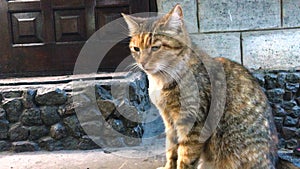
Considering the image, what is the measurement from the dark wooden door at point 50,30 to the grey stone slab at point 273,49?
942 mm

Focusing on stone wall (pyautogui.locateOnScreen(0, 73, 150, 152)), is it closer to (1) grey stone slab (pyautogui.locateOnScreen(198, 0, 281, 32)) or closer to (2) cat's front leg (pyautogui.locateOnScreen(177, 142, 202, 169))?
(1) grey stone slab (pyautogui.locateOnScreen(198, 0, 281, 32))

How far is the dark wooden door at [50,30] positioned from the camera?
3.87 m

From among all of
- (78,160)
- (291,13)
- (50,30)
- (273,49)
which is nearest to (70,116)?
(78,160)

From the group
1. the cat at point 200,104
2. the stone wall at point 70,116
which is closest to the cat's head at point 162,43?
the cat at point 200,104

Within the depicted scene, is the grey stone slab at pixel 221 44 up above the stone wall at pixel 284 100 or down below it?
above

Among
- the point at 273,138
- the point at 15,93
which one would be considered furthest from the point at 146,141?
the point at 273,138

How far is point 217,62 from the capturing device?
8.54 feet

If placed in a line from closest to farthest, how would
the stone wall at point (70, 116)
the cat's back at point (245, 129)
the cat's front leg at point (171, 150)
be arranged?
1. the cat's back at point (245, 129)
2. the cat's front leg at point (171, 150)
3. the stone wall at point (70, 116)

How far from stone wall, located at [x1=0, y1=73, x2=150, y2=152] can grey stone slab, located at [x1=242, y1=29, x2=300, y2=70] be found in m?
1.08

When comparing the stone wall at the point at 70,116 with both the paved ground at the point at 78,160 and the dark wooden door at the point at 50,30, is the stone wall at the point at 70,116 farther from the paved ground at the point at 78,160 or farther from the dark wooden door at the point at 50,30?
the dark wooden door at the point at 50,30

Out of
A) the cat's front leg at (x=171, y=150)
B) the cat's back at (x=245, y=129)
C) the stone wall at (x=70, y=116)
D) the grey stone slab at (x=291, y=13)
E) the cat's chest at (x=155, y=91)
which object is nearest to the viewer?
the cat's back at (x=245, y=129)

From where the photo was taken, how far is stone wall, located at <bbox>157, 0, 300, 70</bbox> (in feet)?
12.4

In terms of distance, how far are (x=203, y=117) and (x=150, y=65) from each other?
39 centimetres

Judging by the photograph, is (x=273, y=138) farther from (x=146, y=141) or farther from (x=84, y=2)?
(x=84, y=2)
